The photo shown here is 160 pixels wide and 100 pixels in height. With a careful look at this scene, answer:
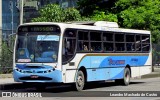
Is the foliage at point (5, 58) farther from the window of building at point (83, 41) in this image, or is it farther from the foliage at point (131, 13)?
the window of building at point (83, 41)

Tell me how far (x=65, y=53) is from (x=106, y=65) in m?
3.51

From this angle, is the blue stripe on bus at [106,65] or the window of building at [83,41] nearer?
the window of building at [83,41]

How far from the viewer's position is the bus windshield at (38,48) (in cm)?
1858

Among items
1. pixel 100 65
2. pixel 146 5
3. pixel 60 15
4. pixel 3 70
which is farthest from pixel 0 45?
pixel 146 5

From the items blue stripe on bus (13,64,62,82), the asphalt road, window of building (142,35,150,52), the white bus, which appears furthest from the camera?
window of building (142,35,150,52)

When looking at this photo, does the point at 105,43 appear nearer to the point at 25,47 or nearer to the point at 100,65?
the point at 100,65

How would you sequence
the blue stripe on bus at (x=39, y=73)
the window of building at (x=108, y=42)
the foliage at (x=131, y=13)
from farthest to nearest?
the foliage at (x=131, y=13), the window of building at (x=108, y=42), the blue stripe on bus at (x=39, y=73)

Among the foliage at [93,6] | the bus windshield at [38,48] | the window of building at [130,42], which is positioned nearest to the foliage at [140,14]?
the foliage at [93,6]

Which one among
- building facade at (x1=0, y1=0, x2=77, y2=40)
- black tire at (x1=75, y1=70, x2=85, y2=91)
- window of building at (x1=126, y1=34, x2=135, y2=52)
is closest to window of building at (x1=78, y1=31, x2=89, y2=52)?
black tire at (x1=75, y1=70, x2=85, y2=91)

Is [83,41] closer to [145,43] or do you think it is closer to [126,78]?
[126,78]

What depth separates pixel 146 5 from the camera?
33594mm

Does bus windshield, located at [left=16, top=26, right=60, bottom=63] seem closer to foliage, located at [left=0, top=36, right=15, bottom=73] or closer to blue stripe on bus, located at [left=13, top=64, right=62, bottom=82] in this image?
Answer: blue stripe on bus, located at [left=13, top=64, right=62, bottom=82]

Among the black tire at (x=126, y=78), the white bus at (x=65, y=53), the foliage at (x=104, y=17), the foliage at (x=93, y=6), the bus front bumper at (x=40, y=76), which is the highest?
the foliage at (x=93, y=6)

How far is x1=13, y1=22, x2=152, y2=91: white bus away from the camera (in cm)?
1852
